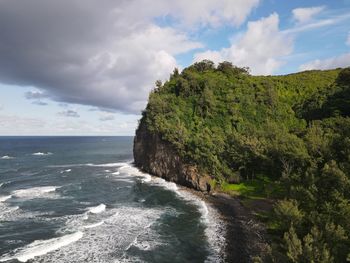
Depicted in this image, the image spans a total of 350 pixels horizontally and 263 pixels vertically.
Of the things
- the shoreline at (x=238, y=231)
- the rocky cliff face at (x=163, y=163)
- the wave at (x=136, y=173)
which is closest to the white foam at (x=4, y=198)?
the wave at (x=136, y=173)

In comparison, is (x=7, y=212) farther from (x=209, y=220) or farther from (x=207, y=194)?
(x=207, y=194)

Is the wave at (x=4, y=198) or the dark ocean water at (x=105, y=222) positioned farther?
the wave at (x=4, y=198)

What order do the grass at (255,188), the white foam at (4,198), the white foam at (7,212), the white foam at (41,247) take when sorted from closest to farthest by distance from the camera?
the white foam at (41,247) → the white foam at (7,212) → the white foam at (4,198) → the grass at (255,188)

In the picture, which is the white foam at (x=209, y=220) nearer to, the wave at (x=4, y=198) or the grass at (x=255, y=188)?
the grass at (x=255, y=188)

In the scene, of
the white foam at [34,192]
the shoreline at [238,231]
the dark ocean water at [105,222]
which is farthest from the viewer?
the white foam at [34,192]

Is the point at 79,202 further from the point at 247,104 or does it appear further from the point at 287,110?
the point at 287,110

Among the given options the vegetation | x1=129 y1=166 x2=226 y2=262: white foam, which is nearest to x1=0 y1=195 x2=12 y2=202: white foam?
x1=129 y1=166 x2=226 y2=262: white foam
